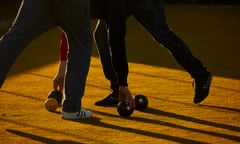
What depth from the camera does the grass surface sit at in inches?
214

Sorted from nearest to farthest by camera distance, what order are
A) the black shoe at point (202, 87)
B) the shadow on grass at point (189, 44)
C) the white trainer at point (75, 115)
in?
the white trainer at point (75, 115), the black shoe at point (202, 87), the shadow on grass at point (189, 44)

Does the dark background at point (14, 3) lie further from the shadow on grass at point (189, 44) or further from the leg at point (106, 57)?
the leg at point (106, 57)

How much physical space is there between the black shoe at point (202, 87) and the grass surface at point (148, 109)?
0.09 m

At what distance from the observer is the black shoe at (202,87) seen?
6483mm

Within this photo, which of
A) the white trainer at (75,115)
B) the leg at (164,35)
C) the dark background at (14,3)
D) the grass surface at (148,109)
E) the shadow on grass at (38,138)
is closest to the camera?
the shadow on grass at (38,138)

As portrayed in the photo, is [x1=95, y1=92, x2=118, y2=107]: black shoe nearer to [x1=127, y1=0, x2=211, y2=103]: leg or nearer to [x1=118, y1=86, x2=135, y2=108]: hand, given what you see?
[x1=118, y1=86, x2=135, y2=108]: hand

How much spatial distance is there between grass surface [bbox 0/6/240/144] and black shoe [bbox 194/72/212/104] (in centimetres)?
9

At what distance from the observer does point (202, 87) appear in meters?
6.47

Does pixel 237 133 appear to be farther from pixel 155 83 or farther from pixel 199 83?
pixel 155 83

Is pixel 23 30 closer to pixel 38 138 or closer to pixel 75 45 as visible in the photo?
pixel 75 45

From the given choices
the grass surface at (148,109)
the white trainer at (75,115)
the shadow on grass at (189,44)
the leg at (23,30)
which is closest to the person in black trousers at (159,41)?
the grass surface at (148,109)

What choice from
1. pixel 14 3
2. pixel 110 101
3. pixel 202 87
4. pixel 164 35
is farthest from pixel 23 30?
pixel 14 3

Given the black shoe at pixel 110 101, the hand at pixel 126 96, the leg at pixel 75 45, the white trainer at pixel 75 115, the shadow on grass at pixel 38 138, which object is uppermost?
the leg at pixel 75 45

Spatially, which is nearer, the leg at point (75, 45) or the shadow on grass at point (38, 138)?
the shadow on grass at point (38, 138)
